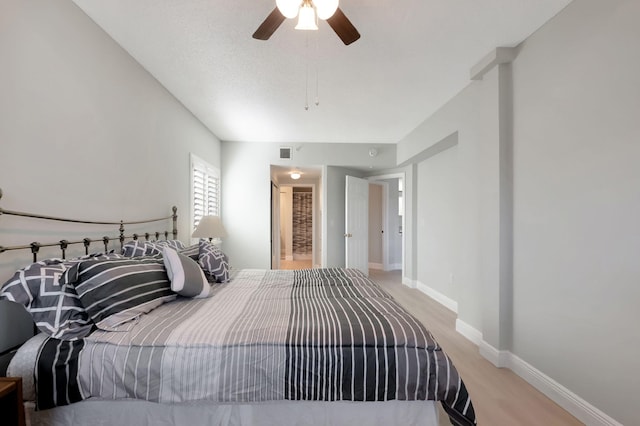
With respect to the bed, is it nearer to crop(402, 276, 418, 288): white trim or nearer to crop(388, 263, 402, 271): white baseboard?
crop(402, 276, 418, 288): white trim

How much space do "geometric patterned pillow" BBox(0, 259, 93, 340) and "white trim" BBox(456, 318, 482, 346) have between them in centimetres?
314

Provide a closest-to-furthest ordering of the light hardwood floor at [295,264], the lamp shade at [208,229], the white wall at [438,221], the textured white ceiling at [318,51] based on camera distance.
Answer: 1. the textured white ceiling at [318,51]
2. the lamp shade at [208,229]
3. the white wall at [438,221]
4. the light hardwood floor at [295,264]

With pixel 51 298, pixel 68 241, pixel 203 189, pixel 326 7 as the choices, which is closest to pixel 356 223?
pixel 203 189

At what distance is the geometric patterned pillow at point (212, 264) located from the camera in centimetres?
242

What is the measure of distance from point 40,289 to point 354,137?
175 inches

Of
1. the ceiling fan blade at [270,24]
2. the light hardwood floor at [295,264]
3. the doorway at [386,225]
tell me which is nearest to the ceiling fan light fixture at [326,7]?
the ceiling fan blade at [270,24]

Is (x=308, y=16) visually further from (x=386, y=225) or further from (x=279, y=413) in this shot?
(x=386, y=225)

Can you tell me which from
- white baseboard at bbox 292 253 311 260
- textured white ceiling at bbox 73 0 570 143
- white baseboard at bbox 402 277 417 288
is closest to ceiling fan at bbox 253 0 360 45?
textured white ceiling at bbox 73 0 570 143

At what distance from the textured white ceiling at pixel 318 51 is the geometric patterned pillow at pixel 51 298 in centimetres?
175

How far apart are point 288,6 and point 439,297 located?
13.8 feet

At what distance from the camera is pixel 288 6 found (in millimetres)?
1518

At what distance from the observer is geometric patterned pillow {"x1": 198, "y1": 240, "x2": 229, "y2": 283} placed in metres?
2.42

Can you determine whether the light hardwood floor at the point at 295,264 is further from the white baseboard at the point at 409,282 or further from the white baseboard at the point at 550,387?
the white baseboard at the point at 550,387

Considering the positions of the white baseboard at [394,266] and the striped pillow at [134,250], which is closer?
the striped pillow at [134,250]
